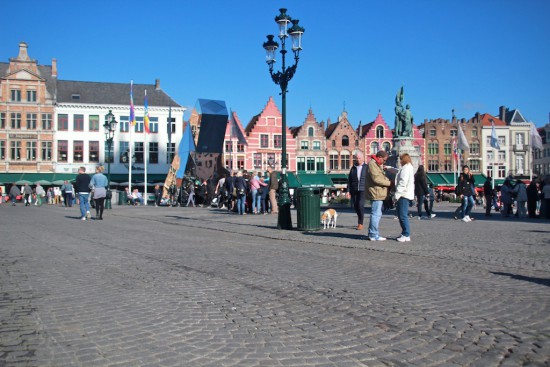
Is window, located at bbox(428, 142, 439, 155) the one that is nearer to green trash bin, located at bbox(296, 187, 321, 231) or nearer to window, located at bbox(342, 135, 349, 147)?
window, located at bbox(342, 135, 349, 147)

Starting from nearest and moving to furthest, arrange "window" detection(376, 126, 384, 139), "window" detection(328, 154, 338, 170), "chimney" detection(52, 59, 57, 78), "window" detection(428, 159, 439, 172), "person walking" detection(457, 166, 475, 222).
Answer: "person walking" detection(457, 166, 475, 222)
"chimney" detection(52, 59, 57, 78)
"window" detection(328, 154, 338, 170)
"window" detection(376, 126, 384, 139)
"window" detection(428, 159, 439, 172)

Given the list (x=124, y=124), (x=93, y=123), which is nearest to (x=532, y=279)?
(x=93, y=123)

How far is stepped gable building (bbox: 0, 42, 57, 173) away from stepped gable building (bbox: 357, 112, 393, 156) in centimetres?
3760

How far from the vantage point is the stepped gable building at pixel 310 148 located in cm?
6769

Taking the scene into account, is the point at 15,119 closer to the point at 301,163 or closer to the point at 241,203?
the point at 301,163

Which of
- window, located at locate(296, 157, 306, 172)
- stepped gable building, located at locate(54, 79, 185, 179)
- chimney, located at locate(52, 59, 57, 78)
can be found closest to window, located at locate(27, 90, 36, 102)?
stepped gable building, located at locate(54, 79, 185, 179)

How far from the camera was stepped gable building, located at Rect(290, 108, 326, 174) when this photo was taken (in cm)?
6769

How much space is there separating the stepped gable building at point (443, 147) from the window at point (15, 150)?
157ft

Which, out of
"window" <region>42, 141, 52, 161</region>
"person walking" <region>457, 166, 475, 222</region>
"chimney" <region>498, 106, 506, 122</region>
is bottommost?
"person walking" <region>457, 166, 475, 222</region>

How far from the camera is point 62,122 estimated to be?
60.7m

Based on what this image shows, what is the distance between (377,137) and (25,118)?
41956 millimetres

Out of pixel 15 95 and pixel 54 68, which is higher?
pixel 54 68

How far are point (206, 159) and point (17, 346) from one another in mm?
28136

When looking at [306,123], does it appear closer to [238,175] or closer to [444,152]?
[444,152]
